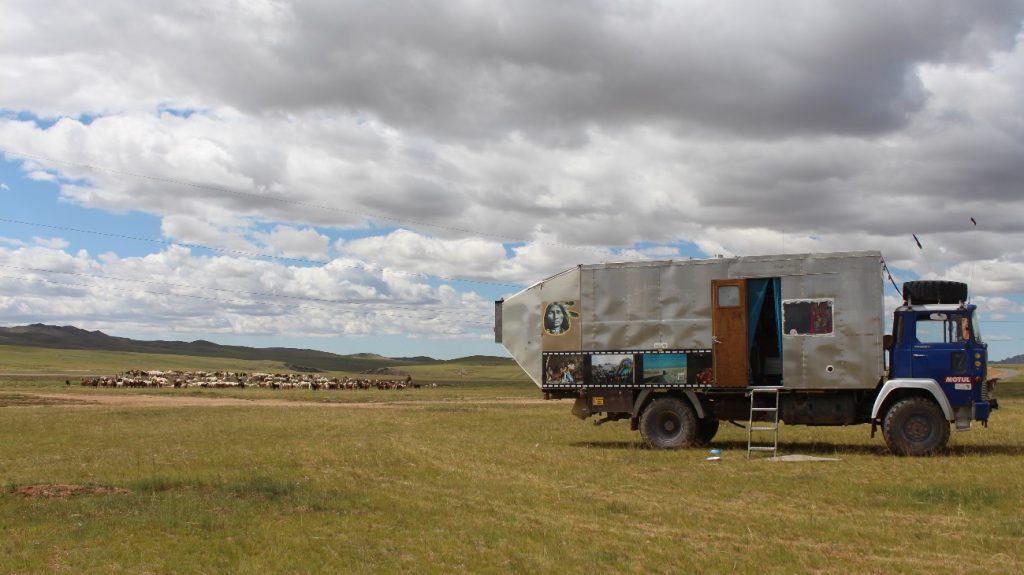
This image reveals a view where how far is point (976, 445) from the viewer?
20.8 metres

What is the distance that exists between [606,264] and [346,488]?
9.87 m

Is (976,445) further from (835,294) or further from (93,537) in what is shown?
(93,537)

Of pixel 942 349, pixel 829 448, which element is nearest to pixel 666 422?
pixel 829 448

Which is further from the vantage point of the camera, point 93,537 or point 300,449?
point 300,449

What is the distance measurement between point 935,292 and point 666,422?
700cm

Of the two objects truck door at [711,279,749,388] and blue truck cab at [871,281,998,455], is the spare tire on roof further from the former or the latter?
truck door at [711,279,749,388]

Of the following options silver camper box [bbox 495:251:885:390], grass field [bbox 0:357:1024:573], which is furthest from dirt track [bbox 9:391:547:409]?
silver camper box [bbox 495:251:885:390]

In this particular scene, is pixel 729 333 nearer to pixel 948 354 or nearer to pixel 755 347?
pixel 755 347

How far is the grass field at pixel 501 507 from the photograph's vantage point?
32.5ft

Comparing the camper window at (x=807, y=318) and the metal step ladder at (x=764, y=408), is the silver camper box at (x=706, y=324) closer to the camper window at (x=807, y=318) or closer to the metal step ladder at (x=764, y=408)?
the camper window at (x=807, y=318)

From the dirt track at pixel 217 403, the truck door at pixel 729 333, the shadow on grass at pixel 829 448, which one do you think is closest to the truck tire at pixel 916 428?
the shadow on grass at pixel 829 448

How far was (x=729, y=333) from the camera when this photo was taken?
20766 millimetres

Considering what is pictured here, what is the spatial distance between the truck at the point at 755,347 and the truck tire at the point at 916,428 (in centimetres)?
2

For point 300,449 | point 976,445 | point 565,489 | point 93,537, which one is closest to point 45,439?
point 300,449
